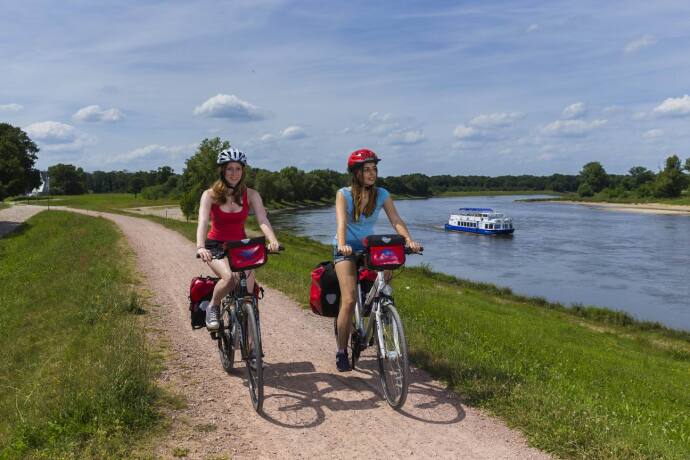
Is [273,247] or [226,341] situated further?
[226,341]

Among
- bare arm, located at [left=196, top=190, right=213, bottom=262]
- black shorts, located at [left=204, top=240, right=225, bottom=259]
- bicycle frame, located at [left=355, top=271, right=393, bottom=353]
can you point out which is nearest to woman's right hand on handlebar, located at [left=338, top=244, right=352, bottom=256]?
bicycle frame, located at [left=355, top=271, right=393, bottom=353]

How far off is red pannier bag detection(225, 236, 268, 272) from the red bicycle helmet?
102 cm

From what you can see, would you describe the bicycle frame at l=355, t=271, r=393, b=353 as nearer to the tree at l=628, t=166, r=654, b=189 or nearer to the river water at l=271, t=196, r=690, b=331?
the river water at l=271, t=196, r=690, b=331

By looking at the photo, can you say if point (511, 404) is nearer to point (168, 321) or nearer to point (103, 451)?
point (103, 451)

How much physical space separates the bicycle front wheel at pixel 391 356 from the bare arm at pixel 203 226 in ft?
5.22

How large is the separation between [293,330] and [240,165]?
3.31 m

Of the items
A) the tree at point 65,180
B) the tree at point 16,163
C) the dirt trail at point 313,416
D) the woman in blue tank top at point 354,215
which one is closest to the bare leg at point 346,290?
the woman in blue tank top at point 354,215

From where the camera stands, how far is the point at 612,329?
18.6m

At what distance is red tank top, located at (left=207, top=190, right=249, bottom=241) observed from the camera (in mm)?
5164

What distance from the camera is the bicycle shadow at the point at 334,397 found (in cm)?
463

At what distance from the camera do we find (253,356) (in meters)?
4.77

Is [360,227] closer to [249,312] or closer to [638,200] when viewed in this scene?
[249,312]

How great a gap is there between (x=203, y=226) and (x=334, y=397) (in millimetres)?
1963

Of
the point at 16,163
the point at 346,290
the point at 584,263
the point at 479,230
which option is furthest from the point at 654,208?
the point at 346,290
